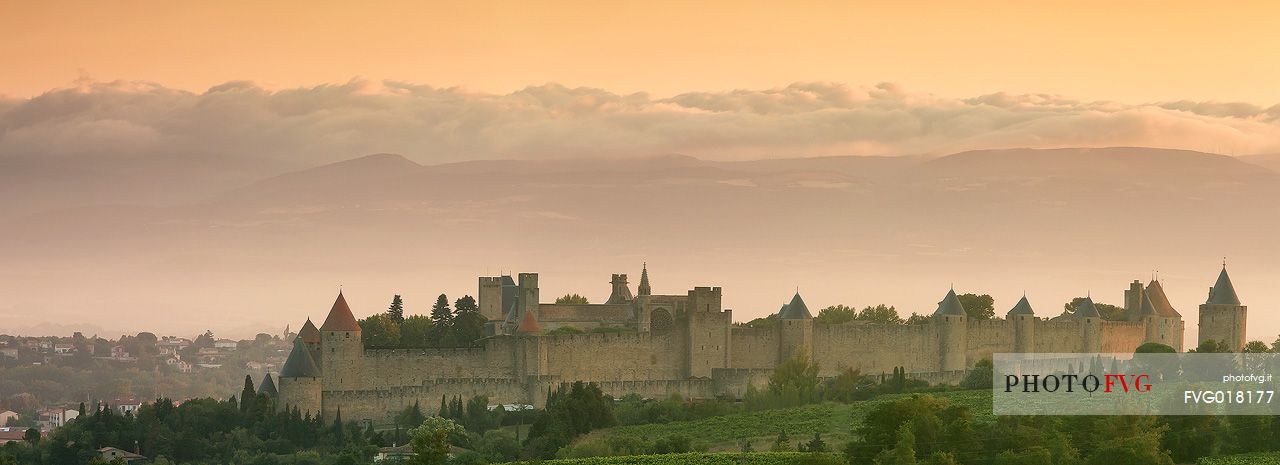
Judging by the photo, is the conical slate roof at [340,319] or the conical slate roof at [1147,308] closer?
the conical slate roof at [340,319]

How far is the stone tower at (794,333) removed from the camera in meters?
64.6

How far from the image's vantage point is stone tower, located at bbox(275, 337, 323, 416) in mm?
58031

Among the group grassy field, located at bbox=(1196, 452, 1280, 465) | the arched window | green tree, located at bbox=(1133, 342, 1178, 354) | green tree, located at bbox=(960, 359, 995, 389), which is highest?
the arched window

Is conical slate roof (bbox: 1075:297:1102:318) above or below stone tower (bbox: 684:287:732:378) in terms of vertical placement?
above

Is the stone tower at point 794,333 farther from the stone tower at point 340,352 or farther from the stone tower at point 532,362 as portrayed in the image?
the stone tower at point 340,352

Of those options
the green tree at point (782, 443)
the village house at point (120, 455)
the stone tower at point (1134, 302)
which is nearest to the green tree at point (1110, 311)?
the stone tower at point (1134, 302)

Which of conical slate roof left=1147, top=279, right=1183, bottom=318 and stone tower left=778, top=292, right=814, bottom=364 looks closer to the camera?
stone tower left=778, top=292, right=814, bottom=364

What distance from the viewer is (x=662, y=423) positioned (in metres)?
57.6

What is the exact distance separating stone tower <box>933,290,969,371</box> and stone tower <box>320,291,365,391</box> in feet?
60.5

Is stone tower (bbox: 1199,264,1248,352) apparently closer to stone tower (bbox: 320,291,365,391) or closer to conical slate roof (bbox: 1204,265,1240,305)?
conical slate roof (bbox: 1204,265,1240,305)

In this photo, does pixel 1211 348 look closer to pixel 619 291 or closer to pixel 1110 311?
pixel 1110 311

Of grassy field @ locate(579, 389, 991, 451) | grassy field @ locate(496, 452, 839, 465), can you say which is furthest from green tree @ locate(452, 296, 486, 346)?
grassy field @ locate(496, 452, 839, 465)

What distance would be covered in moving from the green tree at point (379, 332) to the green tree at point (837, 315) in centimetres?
1685

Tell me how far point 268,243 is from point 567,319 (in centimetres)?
9838
